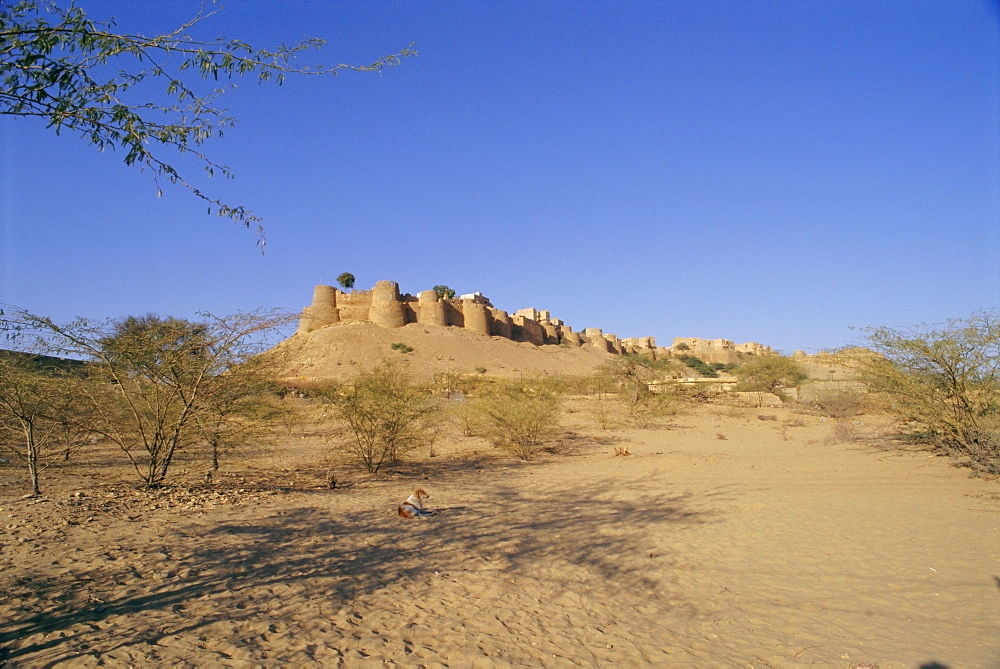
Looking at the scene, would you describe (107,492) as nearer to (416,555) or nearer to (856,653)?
(416,555)

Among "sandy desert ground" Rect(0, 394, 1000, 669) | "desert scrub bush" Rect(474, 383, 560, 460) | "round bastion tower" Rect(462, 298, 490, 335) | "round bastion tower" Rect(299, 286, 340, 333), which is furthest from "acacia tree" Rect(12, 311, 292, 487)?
"round bastion tower" Rect(462, 298, 490, 335)

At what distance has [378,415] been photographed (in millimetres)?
9680

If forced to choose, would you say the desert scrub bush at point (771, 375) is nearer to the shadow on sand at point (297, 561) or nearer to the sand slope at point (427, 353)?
the sand slope at point (427, 353)

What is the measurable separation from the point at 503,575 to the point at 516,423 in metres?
7.86

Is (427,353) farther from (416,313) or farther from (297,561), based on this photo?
(297,561)

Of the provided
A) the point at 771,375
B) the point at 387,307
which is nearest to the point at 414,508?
the point at 771,375

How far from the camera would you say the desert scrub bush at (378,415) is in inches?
379

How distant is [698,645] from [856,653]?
35.6 inches

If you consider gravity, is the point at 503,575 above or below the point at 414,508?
below

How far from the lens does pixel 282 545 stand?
16.6 ft

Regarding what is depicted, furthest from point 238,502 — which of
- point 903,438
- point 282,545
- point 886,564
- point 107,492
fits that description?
point 903,438

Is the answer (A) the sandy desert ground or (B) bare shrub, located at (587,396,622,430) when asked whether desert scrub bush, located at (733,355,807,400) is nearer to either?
(B) bare shrub, located at (587,396,622,430)

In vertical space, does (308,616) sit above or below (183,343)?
below

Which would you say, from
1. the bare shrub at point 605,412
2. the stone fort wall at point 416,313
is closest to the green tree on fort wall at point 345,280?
the stone fort wall at point 416,313
